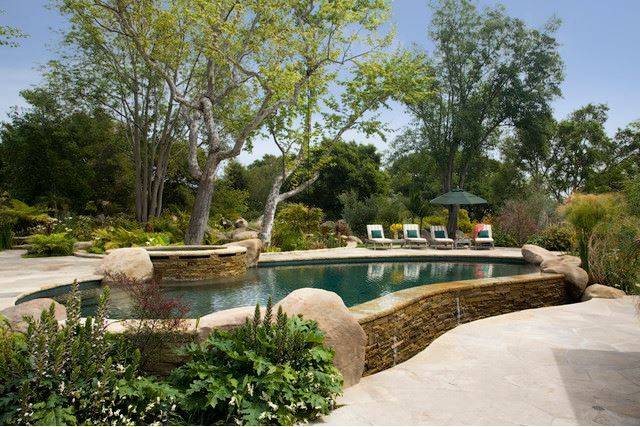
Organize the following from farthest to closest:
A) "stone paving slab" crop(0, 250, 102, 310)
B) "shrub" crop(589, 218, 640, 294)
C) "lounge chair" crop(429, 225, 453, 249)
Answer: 1. "lounge chair" crop(429, 225, 453, 249)
2. "shrub" crop(589, 218, 640, 294)
3. "stone paving slab" crop(0, 250, 102, 310)

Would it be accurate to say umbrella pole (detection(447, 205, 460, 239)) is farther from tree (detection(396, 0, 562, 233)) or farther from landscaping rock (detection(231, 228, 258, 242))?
landscaping rock (detection(231, 228, 258, 242))

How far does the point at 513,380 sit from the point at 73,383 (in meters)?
3.37

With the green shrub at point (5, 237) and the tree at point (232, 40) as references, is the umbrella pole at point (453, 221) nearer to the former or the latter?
the tree at point (232, 40)

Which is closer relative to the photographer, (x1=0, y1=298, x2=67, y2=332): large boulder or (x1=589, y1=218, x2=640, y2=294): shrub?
(x1=0, y1=298, x2=67, y2=332): large boulder

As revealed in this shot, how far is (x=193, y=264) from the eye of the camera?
9086 mm

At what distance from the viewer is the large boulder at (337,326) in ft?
12.3

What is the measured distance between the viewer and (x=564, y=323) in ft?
18.9

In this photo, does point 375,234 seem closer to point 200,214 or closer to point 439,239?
point 439,239

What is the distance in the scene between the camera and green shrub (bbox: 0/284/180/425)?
2643mm

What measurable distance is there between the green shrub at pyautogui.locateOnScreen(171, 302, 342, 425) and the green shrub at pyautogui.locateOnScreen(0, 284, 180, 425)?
8.0 inches

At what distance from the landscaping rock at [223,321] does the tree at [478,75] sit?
1775 centimetres

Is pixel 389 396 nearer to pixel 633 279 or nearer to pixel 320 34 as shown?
pixel 633 279

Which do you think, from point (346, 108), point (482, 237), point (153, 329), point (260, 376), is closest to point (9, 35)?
point (346, 108)

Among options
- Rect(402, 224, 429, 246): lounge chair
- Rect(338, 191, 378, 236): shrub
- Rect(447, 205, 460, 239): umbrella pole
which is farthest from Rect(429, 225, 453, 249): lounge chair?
Rect(447, 205, 460, 239): umbrella pole
